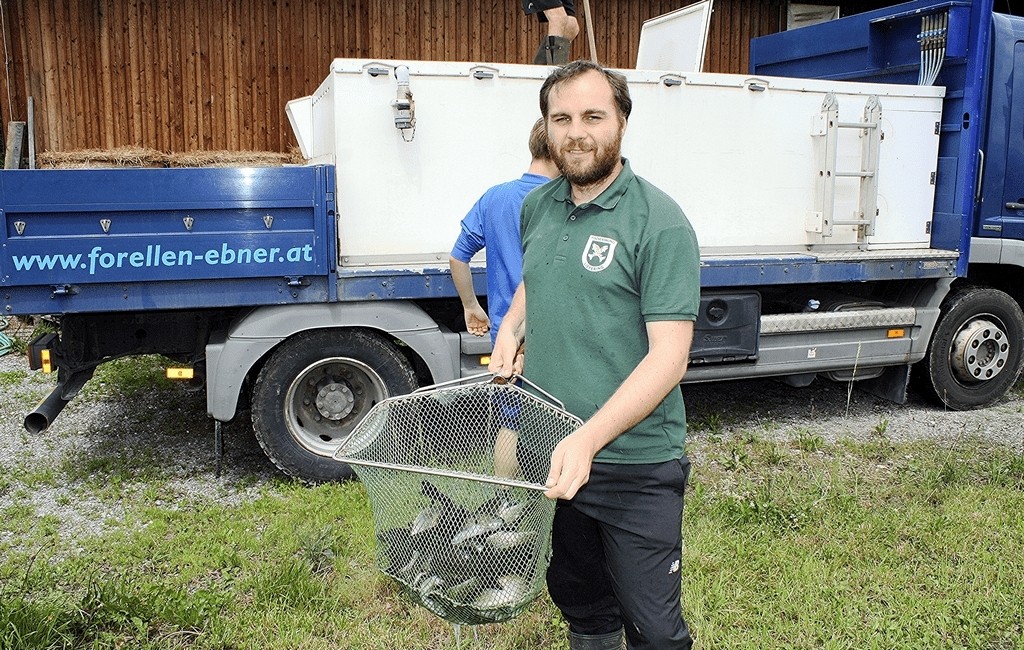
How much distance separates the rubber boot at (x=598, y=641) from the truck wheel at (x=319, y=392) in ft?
8.20

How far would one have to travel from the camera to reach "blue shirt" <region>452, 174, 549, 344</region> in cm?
401

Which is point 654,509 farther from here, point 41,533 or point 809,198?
point 809,198

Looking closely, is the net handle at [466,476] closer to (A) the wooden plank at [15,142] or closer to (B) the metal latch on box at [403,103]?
(B) the metal latch on box at [403,103]

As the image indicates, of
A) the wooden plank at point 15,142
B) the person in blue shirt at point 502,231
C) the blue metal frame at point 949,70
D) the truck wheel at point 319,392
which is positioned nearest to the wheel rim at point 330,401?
the truck wheel at point 319,392

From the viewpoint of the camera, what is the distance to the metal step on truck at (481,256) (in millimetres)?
4801

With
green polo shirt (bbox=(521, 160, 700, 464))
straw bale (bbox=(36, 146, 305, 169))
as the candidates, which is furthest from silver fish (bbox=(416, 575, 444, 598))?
straw bale (bbox=(36, 146, 305, 169))

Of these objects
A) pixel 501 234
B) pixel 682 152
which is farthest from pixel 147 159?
pixel 682 152

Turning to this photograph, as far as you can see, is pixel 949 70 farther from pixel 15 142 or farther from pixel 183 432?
pixel 15 142

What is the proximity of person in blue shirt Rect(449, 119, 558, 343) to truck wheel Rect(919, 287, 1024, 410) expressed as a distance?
4147mm

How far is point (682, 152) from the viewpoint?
5801 mm

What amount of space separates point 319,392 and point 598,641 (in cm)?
292

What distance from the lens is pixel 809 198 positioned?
6195 millimetres

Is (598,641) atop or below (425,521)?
below

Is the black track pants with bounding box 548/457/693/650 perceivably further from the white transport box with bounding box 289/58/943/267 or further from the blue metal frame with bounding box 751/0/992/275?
the blue metal frame with bounding box 751/0/992/275
